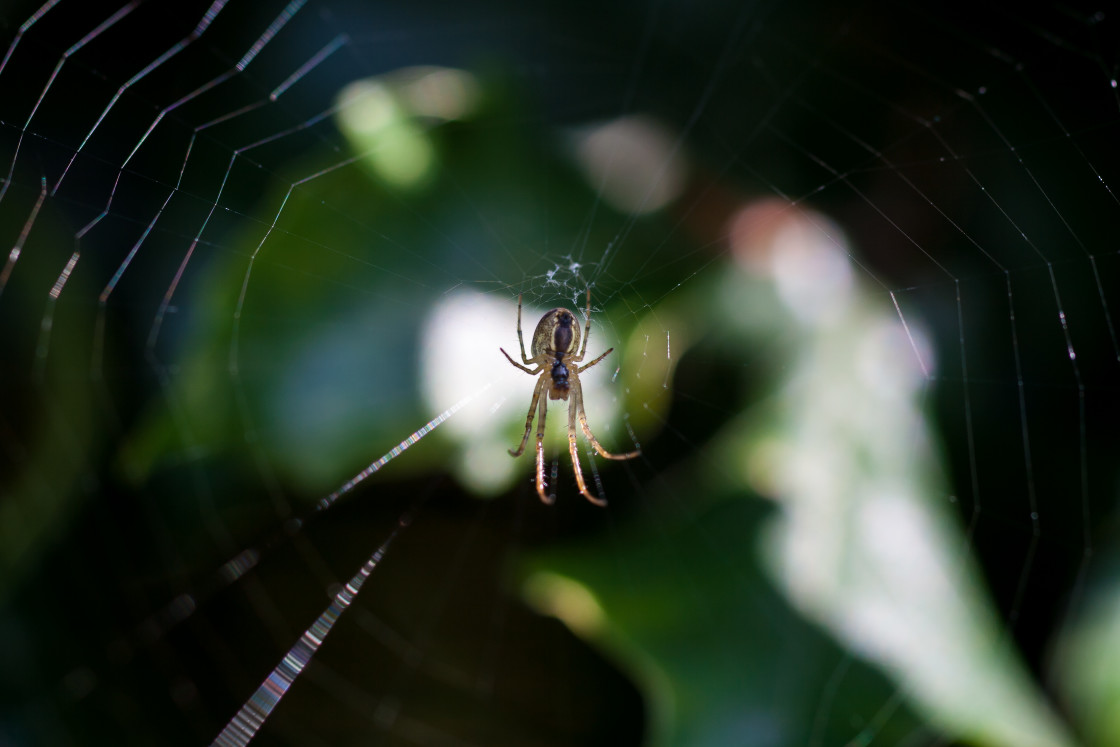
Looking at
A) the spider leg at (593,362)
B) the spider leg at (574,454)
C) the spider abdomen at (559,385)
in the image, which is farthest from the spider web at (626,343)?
the spider abdomen at (559,385)

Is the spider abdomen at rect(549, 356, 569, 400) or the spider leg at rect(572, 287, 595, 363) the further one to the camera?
the spider abdomen at rect(549, 356, 569, 400)

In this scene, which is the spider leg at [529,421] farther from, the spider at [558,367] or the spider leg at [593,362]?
the spider leg at [593,362]

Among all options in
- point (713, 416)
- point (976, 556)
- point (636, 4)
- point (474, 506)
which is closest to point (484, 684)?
point (474, 506)

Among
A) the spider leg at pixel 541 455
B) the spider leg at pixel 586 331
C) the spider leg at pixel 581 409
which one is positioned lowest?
the spider leg at pixel 541 455

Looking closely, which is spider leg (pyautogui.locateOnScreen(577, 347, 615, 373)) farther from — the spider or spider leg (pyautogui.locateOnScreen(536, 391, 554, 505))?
spider leg (pyautogui.locateOnScreen(536, 391, 554, 505))

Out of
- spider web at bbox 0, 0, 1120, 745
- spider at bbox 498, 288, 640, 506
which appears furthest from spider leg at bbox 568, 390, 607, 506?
spider web at bbox 0, 0, 1120, 745

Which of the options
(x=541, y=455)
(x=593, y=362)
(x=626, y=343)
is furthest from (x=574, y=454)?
(x=626, y=343)

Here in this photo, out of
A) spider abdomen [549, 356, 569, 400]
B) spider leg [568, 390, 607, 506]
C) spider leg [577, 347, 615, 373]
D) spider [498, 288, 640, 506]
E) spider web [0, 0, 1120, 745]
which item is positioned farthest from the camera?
spider abdomen [549, 356, 569, 400]
